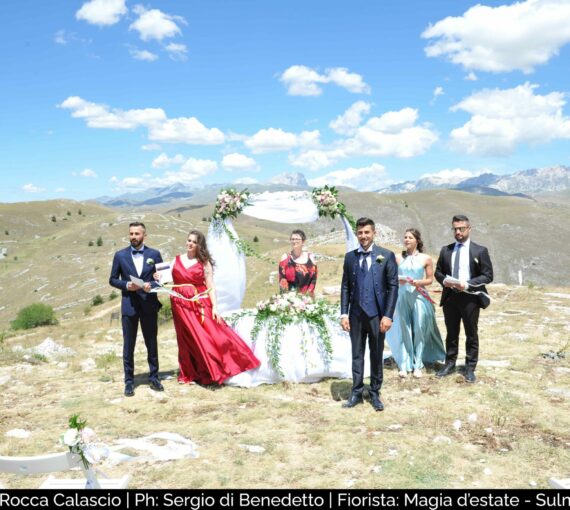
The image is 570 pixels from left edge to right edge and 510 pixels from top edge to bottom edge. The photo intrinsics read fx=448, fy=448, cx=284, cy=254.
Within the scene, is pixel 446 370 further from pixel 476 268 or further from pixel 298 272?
pixel 298 272

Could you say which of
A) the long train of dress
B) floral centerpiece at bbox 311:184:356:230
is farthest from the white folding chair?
floral centerpiece at bbox 311:184:356:230

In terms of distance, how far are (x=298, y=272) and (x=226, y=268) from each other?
5.00 ft

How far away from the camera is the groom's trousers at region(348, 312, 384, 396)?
6.94m

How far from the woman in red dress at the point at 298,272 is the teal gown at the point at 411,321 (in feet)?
6.11

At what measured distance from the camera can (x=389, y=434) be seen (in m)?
6.09

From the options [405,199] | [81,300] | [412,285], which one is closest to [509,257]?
[405,199]

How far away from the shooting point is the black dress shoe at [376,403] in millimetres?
6980

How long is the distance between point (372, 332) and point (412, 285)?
2174 mm

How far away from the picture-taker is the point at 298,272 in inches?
375

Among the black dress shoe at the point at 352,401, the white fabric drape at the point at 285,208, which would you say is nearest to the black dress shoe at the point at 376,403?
the black dress shoe at the point at 352,401

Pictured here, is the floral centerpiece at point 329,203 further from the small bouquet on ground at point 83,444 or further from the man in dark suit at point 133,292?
the small bouquet on ground at point 83,444

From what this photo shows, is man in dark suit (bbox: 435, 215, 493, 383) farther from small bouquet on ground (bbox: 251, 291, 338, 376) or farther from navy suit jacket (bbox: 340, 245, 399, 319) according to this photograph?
small bouquet on ground (bbox: 251, 291, 338, 376)

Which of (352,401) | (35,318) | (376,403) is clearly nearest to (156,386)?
(352,401)

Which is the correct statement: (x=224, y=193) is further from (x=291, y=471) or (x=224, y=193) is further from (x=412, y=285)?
(x=291, y=471)
